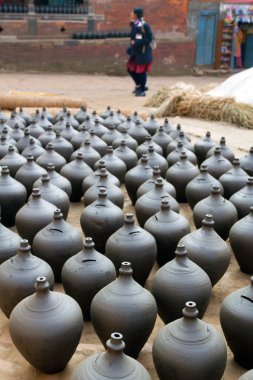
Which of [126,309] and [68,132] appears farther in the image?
[68,132]

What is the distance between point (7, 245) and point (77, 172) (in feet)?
6.62

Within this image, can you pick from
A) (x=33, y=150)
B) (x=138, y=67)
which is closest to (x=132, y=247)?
(x=33, y=150)

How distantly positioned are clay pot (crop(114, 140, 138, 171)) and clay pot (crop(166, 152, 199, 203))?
596 mm

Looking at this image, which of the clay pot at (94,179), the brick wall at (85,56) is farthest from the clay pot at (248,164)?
the brick wall at (85,56)

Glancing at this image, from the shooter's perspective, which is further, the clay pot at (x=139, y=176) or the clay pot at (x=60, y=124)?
the clay pot at (x=60, y=124)

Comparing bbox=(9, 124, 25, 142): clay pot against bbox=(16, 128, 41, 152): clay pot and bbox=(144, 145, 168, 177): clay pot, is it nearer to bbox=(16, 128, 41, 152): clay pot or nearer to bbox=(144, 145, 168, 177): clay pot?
bbox=(16, 128, 41, 152): clay pot

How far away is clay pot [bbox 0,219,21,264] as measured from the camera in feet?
12.8

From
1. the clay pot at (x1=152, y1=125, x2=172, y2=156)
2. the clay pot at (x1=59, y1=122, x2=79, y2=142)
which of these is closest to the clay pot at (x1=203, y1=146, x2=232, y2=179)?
the clay pot at (x1=152, y1=125, x2=172, y2=156)

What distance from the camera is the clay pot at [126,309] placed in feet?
10.1

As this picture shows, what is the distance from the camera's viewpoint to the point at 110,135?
7.22m

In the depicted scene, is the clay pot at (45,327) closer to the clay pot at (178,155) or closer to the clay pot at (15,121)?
the clay pot at (178,155)

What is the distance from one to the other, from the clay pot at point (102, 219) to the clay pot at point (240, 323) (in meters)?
1.50

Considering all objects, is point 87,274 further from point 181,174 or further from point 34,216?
point 181,174

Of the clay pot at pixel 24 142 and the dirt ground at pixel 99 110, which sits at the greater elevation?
the clay pot at pixel 24 142
